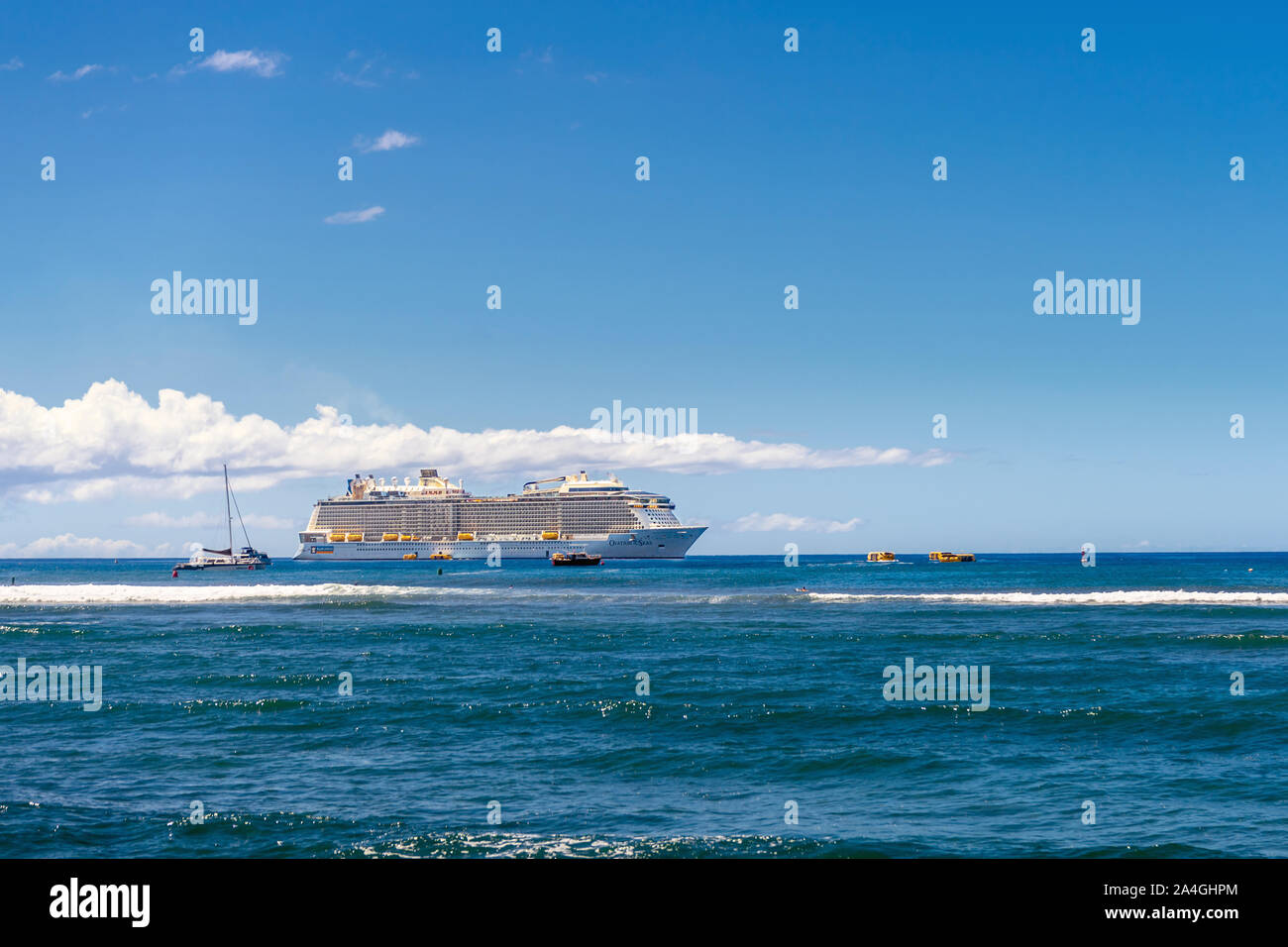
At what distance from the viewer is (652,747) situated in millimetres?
16969

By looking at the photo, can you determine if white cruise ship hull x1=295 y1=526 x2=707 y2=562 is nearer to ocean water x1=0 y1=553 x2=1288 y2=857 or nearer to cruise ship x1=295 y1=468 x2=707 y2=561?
cruise ship x1=295 y1=468 x2=707 y2=561

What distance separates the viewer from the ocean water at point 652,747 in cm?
1190

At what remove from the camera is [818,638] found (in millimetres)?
34188

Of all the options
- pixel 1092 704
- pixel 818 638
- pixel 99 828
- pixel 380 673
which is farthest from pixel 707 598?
pixel 99 828

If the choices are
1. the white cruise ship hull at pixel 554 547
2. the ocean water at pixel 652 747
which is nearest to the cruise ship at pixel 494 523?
the white cruise ship hull at pixel 554 547

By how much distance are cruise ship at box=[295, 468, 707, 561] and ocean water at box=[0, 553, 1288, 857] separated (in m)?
117
